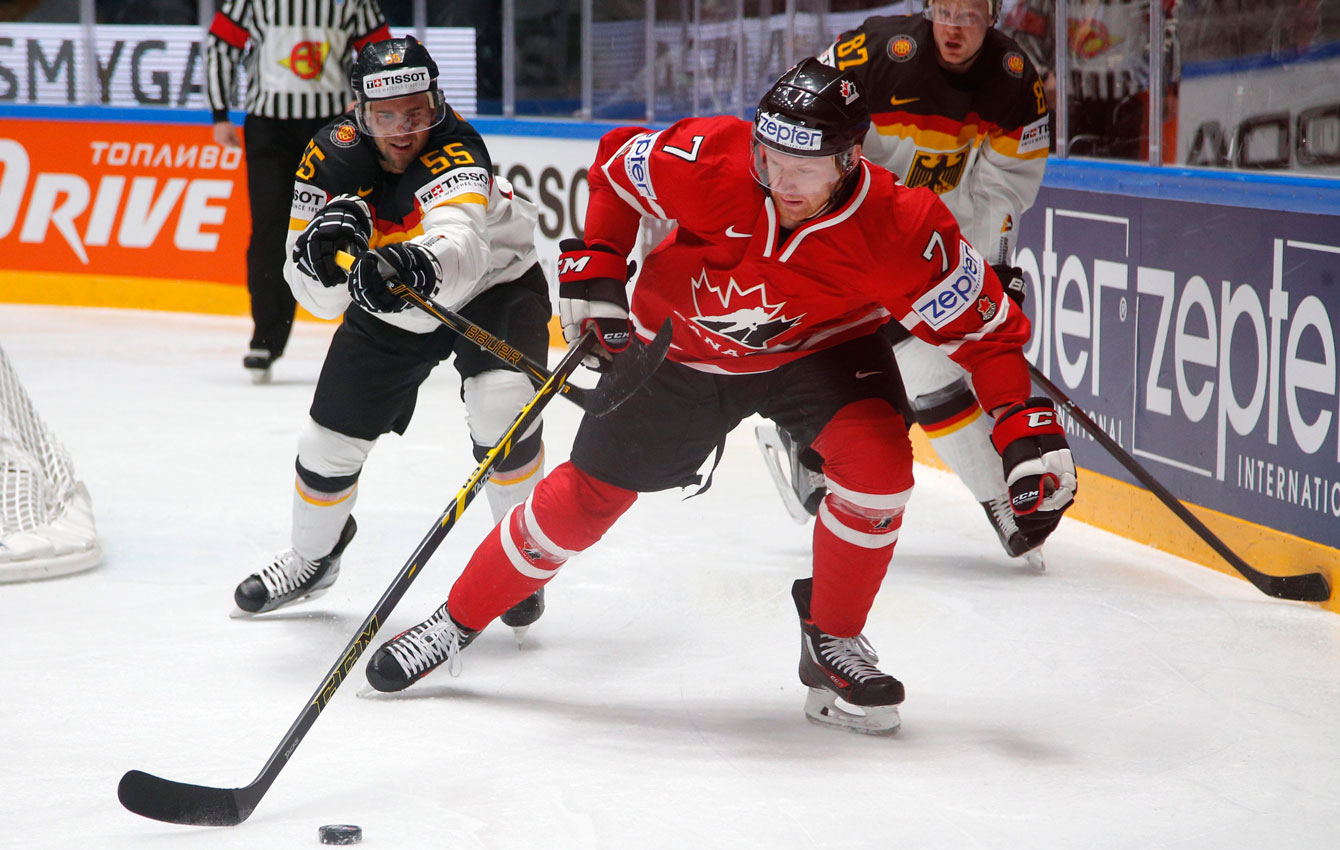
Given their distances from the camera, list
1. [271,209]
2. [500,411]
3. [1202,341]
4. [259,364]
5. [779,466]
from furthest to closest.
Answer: [271,209] → [259,364] → [779,466] → [1202,341] → [500,411]

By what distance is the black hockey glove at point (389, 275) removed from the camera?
Answer: 236 cm

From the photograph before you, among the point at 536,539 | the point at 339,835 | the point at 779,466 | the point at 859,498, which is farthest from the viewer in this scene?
the point at 779,466

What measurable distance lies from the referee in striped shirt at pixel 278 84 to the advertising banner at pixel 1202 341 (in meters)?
2.93

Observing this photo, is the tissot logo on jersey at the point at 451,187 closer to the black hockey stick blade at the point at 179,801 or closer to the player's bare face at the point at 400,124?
the player's bare face at the point at 400,124

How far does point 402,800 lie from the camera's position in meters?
2.05

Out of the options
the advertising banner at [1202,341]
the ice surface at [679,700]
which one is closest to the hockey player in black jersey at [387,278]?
the ice surface at [679,700]

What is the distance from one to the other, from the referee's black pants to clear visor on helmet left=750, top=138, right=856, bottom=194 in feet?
12.5

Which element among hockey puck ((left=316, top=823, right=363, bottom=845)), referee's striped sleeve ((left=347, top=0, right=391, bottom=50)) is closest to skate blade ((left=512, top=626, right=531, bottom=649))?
hockey puck ((left=316, top=823, right=363, bottom=845))

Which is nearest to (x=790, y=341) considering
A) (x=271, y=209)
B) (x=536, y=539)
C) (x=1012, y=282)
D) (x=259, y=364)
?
(x=536, y=539)

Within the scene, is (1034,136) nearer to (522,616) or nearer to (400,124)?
(400,124)

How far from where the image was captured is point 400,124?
2645 millimetres

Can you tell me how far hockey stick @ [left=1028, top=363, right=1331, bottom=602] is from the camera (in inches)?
119

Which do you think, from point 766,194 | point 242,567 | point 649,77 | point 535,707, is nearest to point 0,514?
point 242,567

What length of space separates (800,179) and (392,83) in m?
0.88
